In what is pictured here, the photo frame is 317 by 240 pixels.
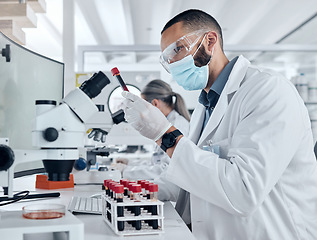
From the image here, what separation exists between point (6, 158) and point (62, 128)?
9.4 inches

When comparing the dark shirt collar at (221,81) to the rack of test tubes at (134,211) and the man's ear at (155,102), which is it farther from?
the man's ear at (155,102)

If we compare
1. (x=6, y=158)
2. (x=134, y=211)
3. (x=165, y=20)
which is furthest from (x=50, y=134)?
(x=165, y=20)

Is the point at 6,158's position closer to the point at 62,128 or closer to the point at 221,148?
the point at 62,128

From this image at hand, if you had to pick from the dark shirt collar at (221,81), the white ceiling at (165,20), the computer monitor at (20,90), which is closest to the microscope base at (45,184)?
the computer monitor at (20,90)

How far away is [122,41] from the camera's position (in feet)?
26.8

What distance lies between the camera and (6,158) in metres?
0.87

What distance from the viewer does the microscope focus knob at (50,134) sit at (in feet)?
3.41

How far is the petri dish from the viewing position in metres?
0.82

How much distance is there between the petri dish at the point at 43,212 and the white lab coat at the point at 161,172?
690 millimetres

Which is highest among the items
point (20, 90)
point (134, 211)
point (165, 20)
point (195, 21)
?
point (165, 20)

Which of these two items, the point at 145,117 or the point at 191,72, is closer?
the point at 145,117

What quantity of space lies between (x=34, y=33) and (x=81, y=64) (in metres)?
4.28

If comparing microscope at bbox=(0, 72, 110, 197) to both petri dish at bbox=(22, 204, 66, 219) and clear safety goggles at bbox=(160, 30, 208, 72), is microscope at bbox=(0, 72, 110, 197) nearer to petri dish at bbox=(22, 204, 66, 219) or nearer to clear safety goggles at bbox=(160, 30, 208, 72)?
petri dish at bbox=(22, 204, 66, 219)

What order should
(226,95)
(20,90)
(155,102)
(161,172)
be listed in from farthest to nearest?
(155,102), (161,172), (20,90), (226,95)
